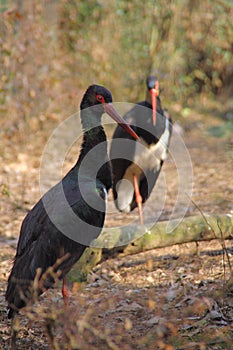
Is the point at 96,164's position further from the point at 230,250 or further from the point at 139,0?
the point at 139,0

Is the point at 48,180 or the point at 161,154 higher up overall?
the point at 161,154

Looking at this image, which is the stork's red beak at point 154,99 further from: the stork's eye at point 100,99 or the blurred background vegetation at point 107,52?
the blurred background vegetation at point 107,52

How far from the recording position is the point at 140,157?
259 inches

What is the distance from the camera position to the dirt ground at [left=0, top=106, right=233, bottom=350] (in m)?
3.10

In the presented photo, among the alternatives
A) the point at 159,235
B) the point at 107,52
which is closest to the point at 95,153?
the point at 159,235

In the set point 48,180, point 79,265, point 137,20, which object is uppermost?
point 137,20

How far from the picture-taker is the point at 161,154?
6.70 m

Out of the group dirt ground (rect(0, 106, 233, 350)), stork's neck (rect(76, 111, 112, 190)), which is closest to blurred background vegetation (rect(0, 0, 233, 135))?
dirt ground (rect(0, 106, 233, 350))

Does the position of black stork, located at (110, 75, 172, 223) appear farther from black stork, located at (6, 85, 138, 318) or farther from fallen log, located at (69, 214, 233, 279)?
black stork, located at (6, 85, 138, 318)

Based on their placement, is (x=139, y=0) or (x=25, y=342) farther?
(x=139, y=0)

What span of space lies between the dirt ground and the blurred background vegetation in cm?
89

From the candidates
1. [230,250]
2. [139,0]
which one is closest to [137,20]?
[139,0]

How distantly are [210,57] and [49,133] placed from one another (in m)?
4.64

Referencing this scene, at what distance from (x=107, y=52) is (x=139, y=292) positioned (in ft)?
22.3
